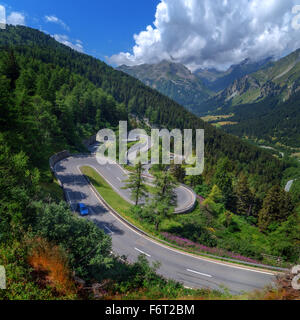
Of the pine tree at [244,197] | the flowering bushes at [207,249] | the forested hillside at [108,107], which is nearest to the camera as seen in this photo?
the flowering bushes at [207,249]

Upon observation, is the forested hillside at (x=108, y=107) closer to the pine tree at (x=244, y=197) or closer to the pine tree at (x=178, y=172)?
the pine tree at (x=178, y=172)

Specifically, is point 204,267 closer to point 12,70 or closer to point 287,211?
point 287,211

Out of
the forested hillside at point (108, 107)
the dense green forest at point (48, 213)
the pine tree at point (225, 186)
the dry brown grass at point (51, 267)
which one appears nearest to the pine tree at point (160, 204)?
the dense green forest at point (48, 213)

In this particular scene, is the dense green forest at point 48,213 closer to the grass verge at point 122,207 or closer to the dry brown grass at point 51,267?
Answer: the dry brown grass at point 51,267

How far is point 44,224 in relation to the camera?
989 cm

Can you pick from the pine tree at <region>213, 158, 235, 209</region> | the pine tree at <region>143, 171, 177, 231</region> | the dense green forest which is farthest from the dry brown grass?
the pine tree at <region>213, 158, 235, 209</region>

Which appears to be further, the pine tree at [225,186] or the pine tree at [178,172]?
the pine tree at [178,172]

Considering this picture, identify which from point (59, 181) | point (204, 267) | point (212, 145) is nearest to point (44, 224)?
point (204, 267)

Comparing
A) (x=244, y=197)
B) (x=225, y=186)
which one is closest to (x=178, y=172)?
(x=225, y=186)

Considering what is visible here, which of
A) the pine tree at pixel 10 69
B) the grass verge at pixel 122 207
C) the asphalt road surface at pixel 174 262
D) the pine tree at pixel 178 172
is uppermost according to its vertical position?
the pine tree at pixel 10 69

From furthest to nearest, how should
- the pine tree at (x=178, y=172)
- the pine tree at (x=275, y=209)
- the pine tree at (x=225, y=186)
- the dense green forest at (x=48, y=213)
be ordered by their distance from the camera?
the pine tree at (x=178, y=172) < the pine tree at (x=225, y=186) < the pine tree at (x=275, y=209) < the dense green forest at (x=48, y=213)

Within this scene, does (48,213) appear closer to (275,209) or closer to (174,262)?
(174,262)

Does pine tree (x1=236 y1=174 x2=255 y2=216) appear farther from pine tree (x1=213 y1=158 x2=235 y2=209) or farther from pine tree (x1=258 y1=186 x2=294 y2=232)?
pine tree (x1=258 y1=186 x2=294 y2=232)

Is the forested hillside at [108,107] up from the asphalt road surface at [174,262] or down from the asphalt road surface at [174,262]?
up
